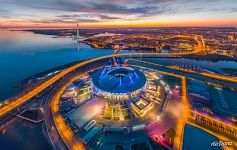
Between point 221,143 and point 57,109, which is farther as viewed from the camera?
point 57,109

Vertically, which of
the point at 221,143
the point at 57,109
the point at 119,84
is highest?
the point at 119,84

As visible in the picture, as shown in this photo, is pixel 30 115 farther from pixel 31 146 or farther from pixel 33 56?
pixel 33 56

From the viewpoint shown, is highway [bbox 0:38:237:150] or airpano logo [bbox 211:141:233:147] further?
highway [bbox 0:38:237:150]

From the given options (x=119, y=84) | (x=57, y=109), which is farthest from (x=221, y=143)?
(x=57, y=109)

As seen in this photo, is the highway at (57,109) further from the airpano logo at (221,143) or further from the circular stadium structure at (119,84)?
the circular stadium structure at (119,84)

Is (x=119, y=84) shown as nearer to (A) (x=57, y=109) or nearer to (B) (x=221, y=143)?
(A) (x=57, y=109)

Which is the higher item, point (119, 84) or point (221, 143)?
point (119, 84)

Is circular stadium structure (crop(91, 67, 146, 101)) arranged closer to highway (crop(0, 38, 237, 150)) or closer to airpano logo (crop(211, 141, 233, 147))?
highway (crop(0, 38, 237, 150))

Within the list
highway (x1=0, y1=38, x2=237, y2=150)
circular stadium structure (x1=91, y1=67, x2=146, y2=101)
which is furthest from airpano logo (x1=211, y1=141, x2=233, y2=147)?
circular stadium structure (x1=91, y1=67, x2=146, y2=101)

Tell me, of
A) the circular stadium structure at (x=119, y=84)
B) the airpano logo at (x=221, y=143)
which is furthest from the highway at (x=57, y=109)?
the circular stadium structure at (x=119, y=84)
